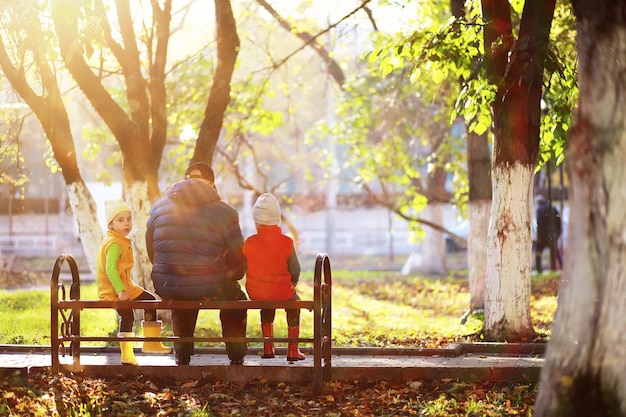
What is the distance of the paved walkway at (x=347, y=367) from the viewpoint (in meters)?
7.95

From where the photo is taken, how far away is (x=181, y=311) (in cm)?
805

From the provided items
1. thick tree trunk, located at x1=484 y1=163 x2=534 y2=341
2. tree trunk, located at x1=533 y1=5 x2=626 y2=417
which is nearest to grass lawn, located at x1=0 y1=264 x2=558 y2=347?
thick tree trunk, located at x1=484 y1=163 x2=534 y2=341

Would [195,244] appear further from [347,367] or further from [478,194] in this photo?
[478,194]

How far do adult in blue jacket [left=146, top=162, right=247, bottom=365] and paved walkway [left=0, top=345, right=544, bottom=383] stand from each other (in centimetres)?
67

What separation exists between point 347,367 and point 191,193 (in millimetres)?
1931

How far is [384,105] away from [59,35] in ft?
42.2

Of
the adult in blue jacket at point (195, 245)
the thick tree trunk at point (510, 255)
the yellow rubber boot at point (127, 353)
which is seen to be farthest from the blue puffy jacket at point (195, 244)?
the thick tree trunk at point (510, 255)

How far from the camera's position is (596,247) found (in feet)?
17.2

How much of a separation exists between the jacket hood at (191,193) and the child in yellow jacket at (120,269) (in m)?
0.54

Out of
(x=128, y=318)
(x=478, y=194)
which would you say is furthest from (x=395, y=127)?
(x=128, y=318)

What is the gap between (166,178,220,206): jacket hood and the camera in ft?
25.4

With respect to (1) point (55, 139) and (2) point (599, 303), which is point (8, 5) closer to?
(1) point (55, 139)

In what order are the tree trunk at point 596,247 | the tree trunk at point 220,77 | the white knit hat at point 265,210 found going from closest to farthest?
the tree trunk at point 596,247, the white knit hat at point 265,210, the tree trunk at point 220,77

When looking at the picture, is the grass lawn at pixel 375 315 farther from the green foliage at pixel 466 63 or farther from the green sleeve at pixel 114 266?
the green sleeve at pixel 114 266
